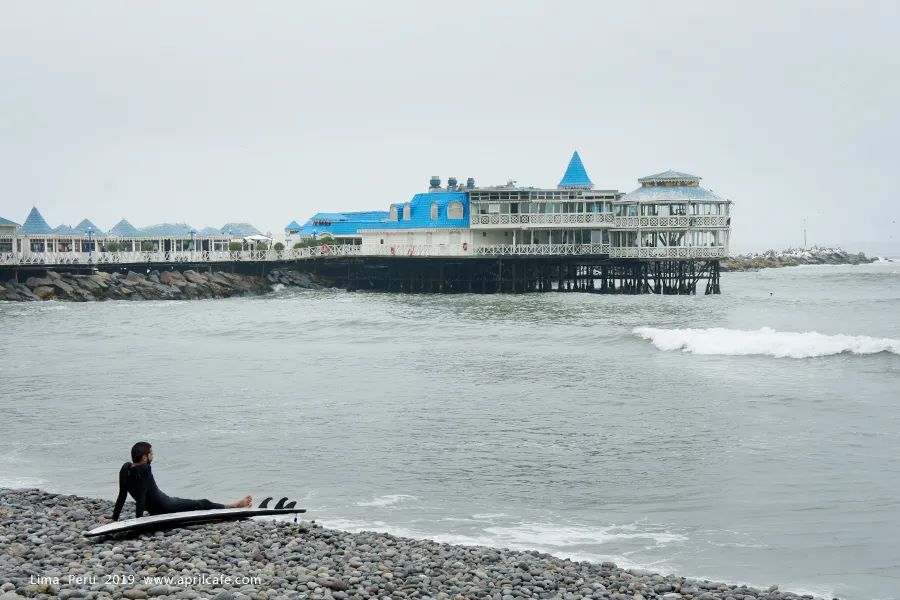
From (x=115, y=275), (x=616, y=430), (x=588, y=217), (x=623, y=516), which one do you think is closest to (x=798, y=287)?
(x=588, y=217)

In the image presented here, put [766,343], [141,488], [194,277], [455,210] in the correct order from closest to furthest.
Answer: [141,488] < [766,343] < [194,277] < [455,210]

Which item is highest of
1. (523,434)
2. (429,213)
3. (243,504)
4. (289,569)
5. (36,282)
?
(429,213)

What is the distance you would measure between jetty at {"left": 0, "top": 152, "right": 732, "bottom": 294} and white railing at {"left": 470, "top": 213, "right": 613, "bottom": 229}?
6 cm

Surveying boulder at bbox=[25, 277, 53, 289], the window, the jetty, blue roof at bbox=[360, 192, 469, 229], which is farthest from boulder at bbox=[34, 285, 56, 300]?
the window

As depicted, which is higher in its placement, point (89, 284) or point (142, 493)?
point (89, 284)

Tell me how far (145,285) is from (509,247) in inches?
854

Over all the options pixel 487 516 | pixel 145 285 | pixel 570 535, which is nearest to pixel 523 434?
pixel 487 516

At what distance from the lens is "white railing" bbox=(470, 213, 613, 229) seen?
65750 millimetres

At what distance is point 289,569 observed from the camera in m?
10.3

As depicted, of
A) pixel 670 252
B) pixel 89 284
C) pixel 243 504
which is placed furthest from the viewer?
pixel 670 252

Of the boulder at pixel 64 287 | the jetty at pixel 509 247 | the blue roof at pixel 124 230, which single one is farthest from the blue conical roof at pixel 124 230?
the boulder at pixel 64 287

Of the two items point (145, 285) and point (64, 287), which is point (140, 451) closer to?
point (64, 287)

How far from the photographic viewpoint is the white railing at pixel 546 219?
65750mm

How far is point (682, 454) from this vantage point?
17.4m
